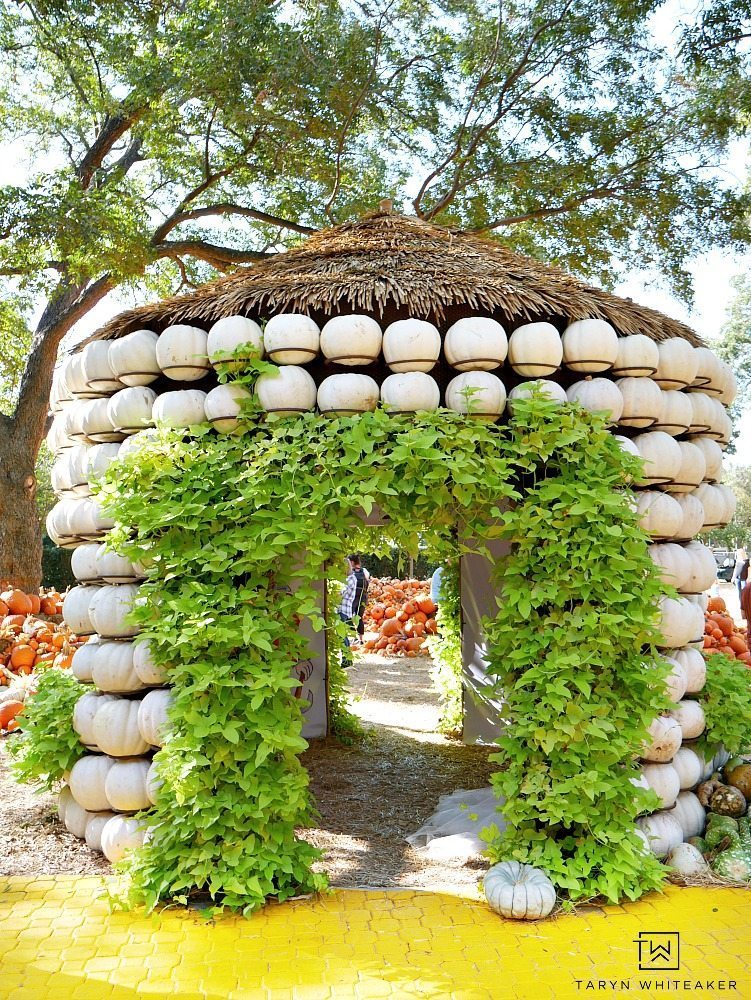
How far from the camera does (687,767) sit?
4.27 meters

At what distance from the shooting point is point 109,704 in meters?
3.91

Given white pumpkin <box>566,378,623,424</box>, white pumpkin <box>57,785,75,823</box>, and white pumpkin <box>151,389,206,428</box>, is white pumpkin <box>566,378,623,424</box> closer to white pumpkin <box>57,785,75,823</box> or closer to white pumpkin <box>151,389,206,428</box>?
white pumpkin <box>151,389,206,428</box>

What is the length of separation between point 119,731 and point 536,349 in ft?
9.01

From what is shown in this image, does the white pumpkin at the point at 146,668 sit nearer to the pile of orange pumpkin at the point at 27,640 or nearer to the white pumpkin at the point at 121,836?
the white pumpkin at the point at 121,836

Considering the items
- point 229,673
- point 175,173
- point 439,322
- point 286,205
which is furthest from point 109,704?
point 175,173

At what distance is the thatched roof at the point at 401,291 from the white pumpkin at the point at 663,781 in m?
2.26

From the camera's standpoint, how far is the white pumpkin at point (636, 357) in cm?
400

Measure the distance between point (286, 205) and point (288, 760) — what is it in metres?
8.41

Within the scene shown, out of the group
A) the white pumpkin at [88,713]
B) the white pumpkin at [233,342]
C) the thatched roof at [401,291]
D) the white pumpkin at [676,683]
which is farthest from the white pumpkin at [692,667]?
the white pumpkin at [88,713]

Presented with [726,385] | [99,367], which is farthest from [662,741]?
[99,367]

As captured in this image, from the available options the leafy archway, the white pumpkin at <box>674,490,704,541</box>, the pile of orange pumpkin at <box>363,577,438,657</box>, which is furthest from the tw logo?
the pile of orange pumpkin at <box>363,577,438,657</box>

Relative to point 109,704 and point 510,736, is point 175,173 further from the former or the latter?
point 510,736

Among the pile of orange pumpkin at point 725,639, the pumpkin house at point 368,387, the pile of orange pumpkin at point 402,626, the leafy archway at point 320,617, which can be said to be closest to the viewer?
the leafy archway at point 320,617

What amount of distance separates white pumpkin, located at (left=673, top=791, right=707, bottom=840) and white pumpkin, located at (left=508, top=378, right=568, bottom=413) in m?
2.26
